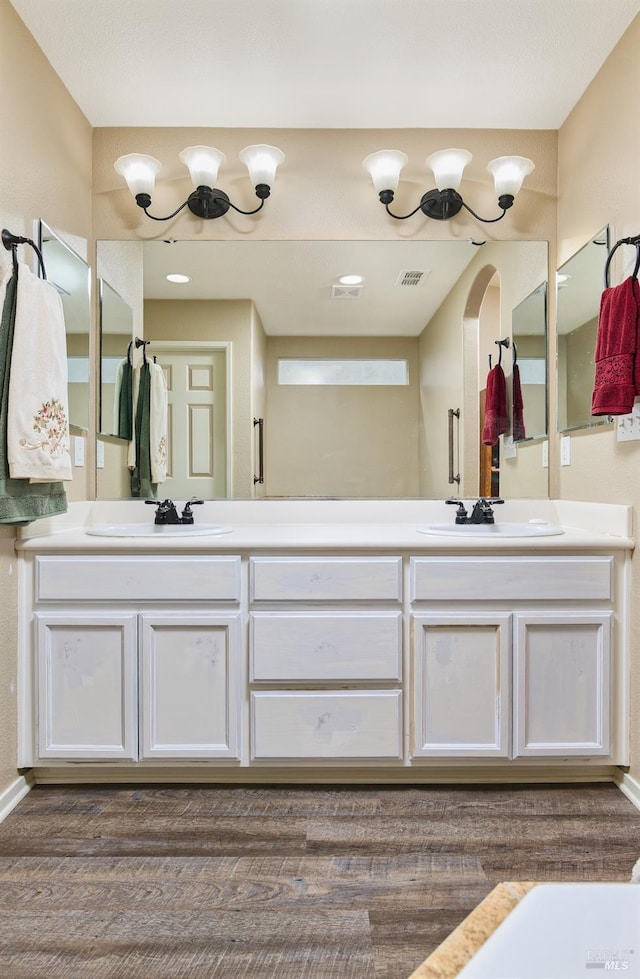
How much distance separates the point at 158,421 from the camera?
2.46m

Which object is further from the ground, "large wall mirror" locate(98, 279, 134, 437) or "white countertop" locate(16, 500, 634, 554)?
"large wall mirror" locate(98, 279, 134, 437)

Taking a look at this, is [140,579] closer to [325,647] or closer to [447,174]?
[325,647]

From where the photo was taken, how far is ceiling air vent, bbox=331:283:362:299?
2.46 meters

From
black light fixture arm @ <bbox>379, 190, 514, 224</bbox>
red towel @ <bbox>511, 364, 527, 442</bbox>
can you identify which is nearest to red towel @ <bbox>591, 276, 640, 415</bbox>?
red towel @ <bbox>511, 364, 527, 442</bbox>

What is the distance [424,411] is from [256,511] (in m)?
0.78

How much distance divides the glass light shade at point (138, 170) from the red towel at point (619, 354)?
67.6 inches

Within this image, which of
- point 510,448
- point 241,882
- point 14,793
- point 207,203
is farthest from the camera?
point 510,448

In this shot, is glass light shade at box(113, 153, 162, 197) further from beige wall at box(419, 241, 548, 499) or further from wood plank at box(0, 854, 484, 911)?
wood plank at box(0, 854, 484, 911)

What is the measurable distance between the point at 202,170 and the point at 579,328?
155 centimetres

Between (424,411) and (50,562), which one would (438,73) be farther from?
(50,562)

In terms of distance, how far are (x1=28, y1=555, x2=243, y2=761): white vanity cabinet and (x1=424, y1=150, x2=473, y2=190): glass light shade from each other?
5.44 feet

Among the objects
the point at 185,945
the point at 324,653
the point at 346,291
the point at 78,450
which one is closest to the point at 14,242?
the point at 78,450

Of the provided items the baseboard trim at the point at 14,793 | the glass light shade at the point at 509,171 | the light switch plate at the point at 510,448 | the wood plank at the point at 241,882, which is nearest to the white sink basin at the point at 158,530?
the baseboard trim at the point at 14,793

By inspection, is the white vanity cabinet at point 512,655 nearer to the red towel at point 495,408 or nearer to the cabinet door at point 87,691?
the red towel at point 495,408
